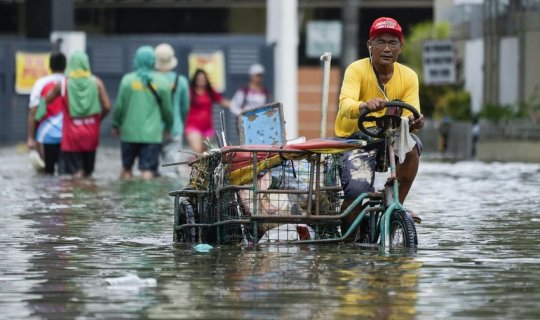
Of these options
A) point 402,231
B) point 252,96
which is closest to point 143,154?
point 252,96

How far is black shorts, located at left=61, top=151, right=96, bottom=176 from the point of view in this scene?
21.0 meters

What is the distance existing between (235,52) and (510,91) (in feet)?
17.7

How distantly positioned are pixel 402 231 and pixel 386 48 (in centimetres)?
127

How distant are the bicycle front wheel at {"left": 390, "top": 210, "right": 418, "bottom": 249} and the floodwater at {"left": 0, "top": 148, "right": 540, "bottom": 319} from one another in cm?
11

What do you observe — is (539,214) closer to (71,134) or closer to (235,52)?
(71,134)

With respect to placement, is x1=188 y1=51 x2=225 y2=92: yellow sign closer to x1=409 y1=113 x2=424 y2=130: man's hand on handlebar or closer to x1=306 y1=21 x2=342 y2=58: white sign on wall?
x1=306 y1=21 x2=342 y2=58: white sign on wall

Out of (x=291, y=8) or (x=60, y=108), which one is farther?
(x=291, y=8)

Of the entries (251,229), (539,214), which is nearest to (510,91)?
(539,214)

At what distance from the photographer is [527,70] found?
3250 cm

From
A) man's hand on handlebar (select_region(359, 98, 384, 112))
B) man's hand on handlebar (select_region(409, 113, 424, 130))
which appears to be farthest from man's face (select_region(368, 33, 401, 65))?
man's hand on handlebar (select_region(359, 98, 384, 112))

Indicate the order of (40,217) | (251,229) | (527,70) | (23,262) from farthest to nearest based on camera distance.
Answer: (527,70), (40,217), (251,229), (23,262)

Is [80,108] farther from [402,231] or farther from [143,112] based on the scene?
[402,231]

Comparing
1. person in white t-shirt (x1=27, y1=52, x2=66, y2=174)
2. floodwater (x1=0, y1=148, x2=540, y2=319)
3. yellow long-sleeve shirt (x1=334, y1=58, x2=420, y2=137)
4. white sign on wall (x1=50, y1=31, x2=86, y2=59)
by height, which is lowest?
floodwater (x1=0, y1=148, x2=540, y2=319)

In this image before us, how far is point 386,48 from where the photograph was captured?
11422mm
